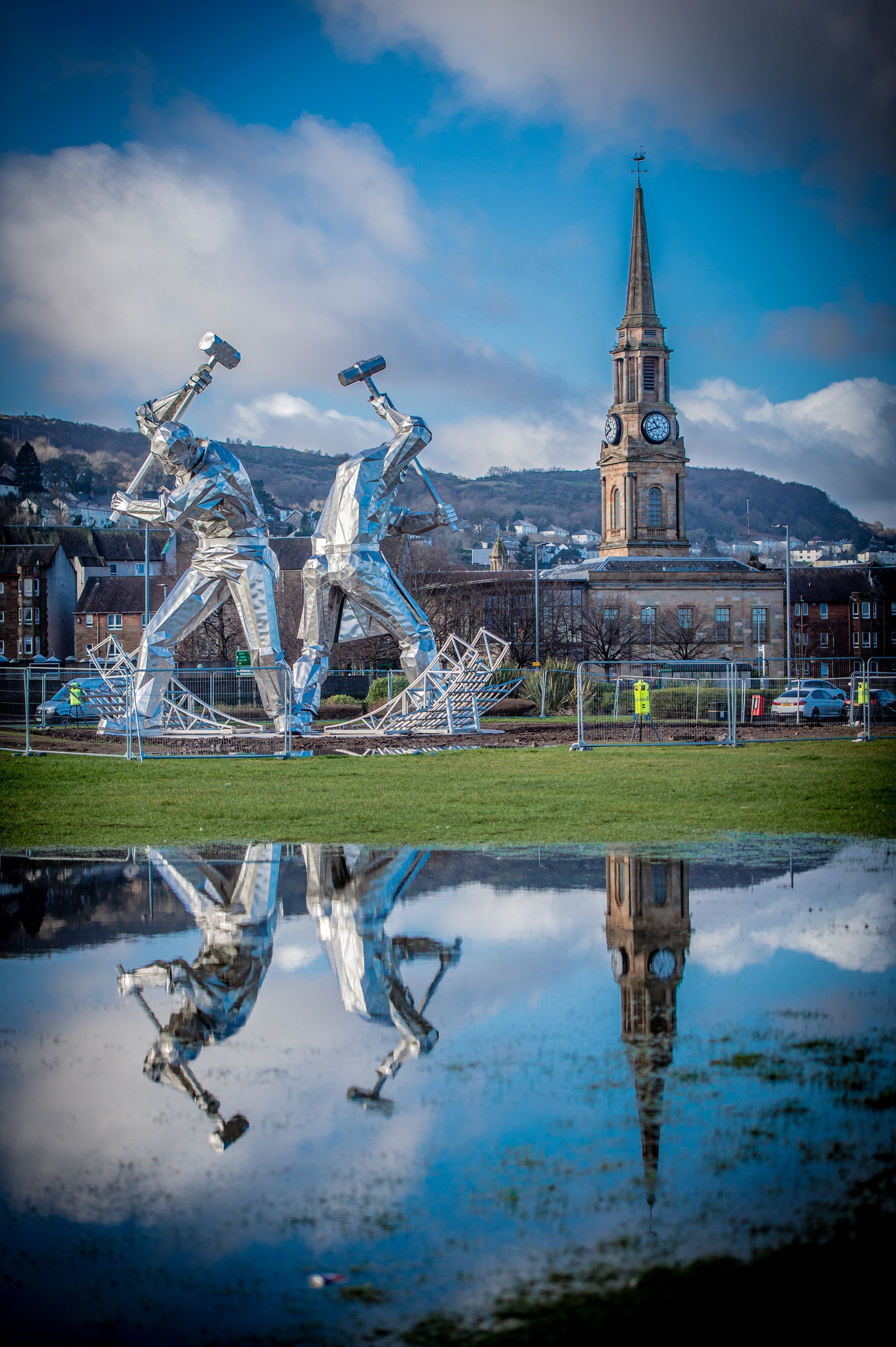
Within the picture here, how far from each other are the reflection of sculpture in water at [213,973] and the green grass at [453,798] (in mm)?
2336

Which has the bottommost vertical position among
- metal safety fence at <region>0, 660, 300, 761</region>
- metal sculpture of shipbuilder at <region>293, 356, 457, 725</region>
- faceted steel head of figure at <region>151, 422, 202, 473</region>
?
metal safety fence at <region>0, 660, 300, 761</region>

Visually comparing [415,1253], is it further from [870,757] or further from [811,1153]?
[870,757]

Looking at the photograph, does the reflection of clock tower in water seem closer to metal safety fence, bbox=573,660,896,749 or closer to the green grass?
metal safety fence, bbox=573,660,896,749

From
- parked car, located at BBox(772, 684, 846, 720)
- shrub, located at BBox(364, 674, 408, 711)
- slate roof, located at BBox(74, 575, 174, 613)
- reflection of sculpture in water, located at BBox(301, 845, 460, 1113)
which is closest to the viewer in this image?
reflection of sculpture in water, located at BBox(301, 845, 460, 1113)

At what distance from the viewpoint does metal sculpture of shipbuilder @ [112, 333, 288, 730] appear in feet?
80.1

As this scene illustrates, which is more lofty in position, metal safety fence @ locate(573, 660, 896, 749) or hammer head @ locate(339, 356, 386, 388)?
hammer head @ locate(339, 356, 386, 388)

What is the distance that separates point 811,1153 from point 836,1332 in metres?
1.18

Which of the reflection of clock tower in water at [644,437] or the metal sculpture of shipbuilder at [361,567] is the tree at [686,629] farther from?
the metal sculpture of shipbuilder at [361,567]

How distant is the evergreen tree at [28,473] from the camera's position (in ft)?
569

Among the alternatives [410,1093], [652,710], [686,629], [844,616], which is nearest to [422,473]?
[652,710]

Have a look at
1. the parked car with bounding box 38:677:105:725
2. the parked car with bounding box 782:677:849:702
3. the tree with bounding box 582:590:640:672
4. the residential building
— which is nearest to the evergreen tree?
Result: the residential building

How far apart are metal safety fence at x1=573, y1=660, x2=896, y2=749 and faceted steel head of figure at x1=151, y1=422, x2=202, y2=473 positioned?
29.6ft

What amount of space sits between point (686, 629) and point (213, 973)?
81391 millimetres

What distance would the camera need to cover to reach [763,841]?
A: 12102mm
